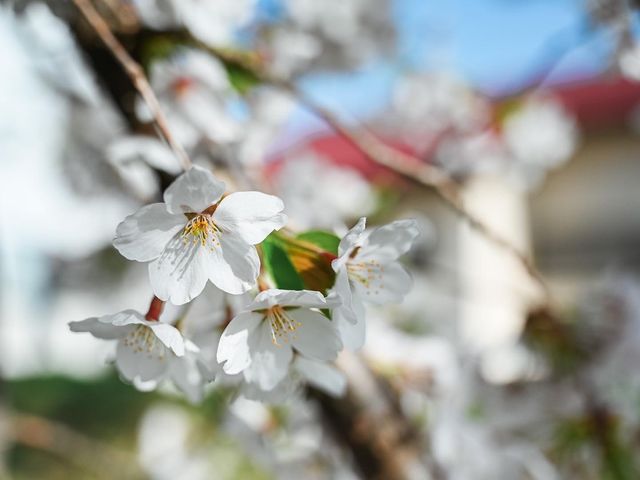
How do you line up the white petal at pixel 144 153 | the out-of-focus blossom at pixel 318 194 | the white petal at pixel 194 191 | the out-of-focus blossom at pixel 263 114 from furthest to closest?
the out-of-focus blossom at pixel 318 194
the out-of-focus blossom at pixel 263 114
the white petal at pixel 144 153
the white petal at pixel 194 191

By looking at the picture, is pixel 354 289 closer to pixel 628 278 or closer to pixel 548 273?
pixel 628 278

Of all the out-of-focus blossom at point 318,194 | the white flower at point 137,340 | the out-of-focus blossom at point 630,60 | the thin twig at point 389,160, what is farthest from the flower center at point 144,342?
the out-of-focus blossom at point 630,60

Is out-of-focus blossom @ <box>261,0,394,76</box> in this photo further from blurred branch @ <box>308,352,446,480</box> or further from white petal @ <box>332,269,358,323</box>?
white petal @ <box>332,269,358,323</box>

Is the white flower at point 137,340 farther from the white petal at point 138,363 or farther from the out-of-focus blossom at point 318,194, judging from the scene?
the out-of-focus blossom at point 318,194

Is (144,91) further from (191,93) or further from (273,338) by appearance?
(191,93)

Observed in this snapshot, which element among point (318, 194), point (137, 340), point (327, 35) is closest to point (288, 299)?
point (137, 340)

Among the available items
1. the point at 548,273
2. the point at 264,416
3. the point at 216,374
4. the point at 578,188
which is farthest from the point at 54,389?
the point at 216,374
